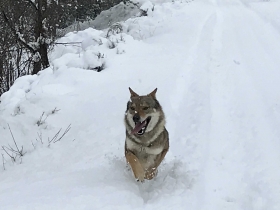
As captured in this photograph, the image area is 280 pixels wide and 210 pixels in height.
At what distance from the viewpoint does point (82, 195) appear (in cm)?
390

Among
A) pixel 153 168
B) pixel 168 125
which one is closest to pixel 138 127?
pixel 153 168

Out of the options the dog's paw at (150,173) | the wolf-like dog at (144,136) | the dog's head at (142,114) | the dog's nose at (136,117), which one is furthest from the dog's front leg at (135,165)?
the dog's nose at (136,117)

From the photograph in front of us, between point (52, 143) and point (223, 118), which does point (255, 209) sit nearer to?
point (223, 118)

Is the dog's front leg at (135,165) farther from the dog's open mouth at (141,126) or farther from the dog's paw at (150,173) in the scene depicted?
the dog's open mouth at (141,126)

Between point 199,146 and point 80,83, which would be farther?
point 80,83

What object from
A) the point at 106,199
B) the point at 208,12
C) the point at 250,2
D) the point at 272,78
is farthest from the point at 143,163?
→ the point at 250,2

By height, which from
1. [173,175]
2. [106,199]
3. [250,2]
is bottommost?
[250,2]

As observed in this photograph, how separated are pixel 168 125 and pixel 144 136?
1.89m

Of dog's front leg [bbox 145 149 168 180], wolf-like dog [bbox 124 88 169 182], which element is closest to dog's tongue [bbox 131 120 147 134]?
wolf-like dog [bbox 124 88 169 182]

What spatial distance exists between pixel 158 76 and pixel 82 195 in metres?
5.24

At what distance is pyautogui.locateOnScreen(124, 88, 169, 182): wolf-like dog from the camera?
4293mm

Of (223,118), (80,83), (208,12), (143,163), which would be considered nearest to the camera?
(143,163)

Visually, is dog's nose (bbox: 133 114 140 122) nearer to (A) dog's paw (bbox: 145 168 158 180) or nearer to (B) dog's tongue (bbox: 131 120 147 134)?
(B) dog's tongue (bbox: 131 120 147 134)

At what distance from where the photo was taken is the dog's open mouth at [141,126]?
14.0 ft
